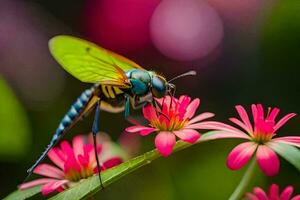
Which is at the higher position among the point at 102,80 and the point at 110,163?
the point at 102,80

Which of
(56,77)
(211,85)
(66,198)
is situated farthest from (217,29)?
(66,198)

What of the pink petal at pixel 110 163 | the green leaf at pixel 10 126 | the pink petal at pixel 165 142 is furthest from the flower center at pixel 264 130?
the green leaf at pixel 10 126

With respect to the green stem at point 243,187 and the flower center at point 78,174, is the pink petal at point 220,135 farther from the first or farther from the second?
the flower center at point 78,174

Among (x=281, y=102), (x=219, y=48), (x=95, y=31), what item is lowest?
(x=281, y=102)

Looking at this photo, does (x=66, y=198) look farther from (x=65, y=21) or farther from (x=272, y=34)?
(x=65, y=21)

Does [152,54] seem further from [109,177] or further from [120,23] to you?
[109,177]

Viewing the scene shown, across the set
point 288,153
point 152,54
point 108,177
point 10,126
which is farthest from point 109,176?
point 152,54

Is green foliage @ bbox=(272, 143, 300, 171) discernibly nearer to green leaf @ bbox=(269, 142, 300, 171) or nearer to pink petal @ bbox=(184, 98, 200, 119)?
green leaf @ bbox=(269, 142, 300, 171)
